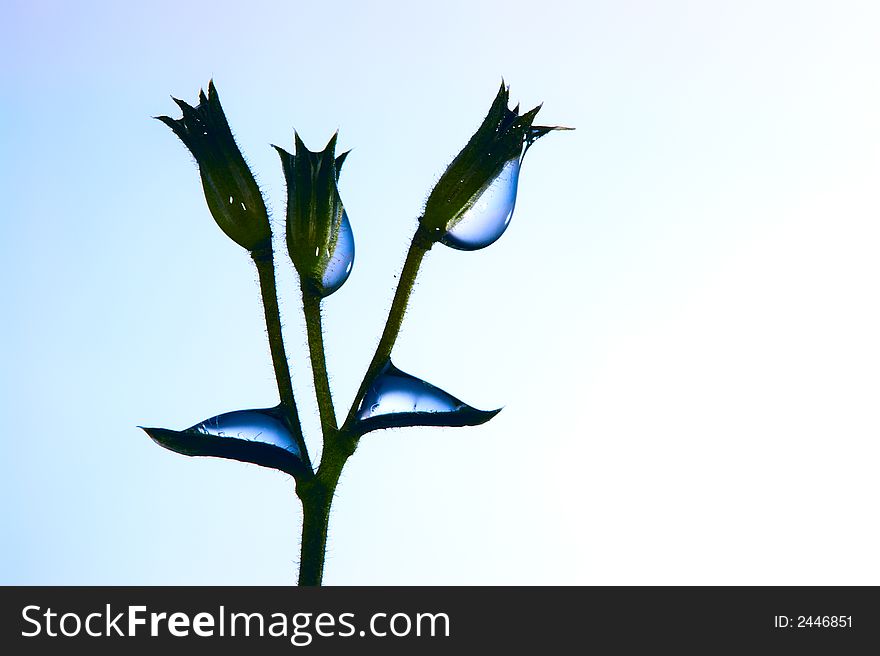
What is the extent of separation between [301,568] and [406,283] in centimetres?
35

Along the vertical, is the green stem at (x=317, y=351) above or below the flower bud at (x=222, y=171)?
below

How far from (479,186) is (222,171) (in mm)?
317

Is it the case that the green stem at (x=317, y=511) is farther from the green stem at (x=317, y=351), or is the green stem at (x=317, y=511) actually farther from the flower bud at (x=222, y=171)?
the flower bud at (x=222, y=171)

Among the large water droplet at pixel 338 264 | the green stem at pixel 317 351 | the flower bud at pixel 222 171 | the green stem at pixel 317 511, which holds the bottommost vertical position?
the green stem at pixel 317 511

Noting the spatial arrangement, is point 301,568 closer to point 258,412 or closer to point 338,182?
point 258,412

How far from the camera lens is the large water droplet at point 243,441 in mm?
962

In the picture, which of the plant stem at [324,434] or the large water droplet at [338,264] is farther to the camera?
the large water droplet at [338,264]

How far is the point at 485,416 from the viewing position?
958 mm

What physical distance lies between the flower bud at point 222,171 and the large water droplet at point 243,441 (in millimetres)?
224

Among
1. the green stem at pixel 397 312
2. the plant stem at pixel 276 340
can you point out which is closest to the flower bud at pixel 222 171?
the plant stem at pixel 276 340

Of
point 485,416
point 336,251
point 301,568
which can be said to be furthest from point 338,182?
point 301,568

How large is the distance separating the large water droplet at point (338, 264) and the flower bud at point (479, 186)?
0.35ft

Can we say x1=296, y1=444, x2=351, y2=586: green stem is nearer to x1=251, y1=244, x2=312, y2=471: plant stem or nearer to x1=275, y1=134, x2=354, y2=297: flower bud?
x1=251, y1=244, x2=312, y2=471: plant stem

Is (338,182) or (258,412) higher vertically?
(338,182)
